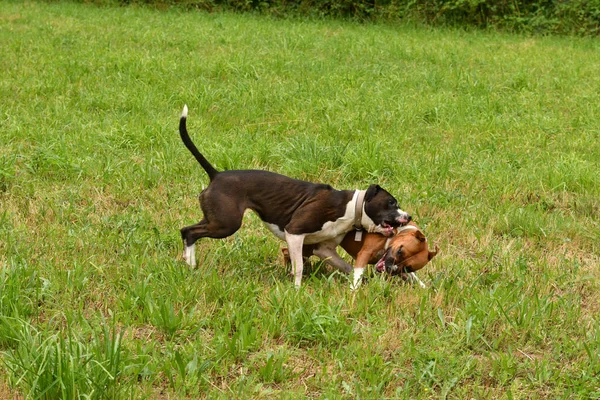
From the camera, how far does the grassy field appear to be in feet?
14.2

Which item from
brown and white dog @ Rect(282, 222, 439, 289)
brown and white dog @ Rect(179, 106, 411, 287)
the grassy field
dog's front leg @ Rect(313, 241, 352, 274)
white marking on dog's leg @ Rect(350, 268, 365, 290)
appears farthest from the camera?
dog's front leg @ Rect(313, 241, 352, 274)

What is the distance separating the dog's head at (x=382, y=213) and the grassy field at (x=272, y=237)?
0.36 metres

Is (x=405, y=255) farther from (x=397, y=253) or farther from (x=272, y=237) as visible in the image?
(x=272, y=237)

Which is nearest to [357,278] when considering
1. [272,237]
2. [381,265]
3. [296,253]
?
[381,265]

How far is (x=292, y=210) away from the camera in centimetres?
571

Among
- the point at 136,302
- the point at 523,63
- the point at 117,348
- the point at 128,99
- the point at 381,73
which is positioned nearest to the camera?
the point at 117,348

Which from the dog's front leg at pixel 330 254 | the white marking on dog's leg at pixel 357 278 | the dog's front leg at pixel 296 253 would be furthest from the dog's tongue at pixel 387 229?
the dog's front leg at pixel 296 253

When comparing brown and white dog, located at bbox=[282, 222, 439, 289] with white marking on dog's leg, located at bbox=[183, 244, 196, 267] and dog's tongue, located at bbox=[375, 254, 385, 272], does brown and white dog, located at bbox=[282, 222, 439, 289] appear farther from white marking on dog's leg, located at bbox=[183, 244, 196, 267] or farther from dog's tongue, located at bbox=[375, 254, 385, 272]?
white marking on dog's leg, located at bbox=[183, 244, 196, 267]

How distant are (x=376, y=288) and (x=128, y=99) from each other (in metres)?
6.15

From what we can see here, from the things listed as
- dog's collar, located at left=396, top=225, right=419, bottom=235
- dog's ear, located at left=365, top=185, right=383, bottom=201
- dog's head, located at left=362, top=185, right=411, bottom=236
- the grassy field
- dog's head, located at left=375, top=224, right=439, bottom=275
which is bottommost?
the grassy field

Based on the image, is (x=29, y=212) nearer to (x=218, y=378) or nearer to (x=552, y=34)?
(x=218, y=378)

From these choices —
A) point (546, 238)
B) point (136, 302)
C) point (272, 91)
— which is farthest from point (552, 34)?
point (136, 302)

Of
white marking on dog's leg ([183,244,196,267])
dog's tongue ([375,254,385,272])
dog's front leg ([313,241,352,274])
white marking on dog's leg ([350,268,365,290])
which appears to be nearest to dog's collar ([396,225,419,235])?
dog's tongue ([375,254,385,272])

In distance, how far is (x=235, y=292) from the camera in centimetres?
515
